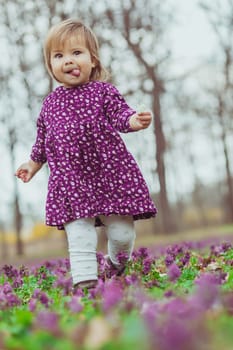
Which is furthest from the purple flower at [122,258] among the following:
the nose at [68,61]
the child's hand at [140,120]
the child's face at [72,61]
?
the nose at [68,61]

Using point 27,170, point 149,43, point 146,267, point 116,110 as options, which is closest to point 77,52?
point 116,110

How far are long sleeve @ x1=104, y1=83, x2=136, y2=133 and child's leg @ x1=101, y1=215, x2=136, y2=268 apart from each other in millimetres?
634

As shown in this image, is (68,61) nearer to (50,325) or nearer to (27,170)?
(27,170)

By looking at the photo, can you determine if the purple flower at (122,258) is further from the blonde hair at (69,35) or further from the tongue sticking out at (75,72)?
the blonde hair at (69,35)

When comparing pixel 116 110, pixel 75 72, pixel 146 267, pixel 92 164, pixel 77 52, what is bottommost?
pixel 146 267

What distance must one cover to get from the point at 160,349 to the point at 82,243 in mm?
2570

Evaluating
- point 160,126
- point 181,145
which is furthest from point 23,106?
point 181,145

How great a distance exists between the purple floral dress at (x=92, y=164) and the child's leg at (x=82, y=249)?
0.23 ft

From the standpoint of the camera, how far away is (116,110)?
4.34 meters

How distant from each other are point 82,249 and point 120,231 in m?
0.39

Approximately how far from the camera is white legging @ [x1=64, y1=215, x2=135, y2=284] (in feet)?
13.4

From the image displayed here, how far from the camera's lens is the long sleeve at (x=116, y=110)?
417cm

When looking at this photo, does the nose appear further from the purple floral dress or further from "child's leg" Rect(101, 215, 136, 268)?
"child's leg" Rect(101, 215, 136, 268)

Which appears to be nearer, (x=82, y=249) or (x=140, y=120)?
(x=140, y=120)
